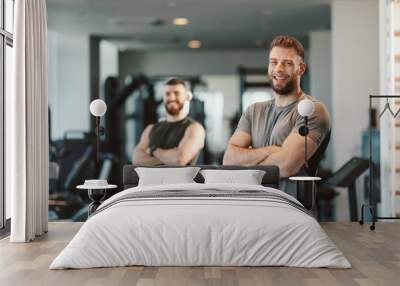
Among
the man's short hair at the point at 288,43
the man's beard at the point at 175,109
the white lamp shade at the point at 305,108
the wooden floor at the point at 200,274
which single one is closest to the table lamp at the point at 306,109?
the white lamp shade at the point at 305,108

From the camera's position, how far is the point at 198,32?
8.17 meters

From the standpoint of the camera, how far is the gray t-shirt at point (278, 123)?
7.67 m

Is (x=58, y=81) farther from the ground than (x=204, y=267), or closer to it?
farther from the ground

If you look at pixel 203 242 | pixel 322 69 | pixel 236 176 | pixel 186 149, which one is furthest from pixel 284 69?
pixel 203 242

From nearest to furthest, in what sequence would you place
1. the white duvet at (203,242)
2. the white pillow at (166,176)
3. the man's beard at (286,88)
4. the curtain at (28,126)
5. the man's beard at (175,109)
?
the white duvet at (203,242), the curtain at (28,126), the white pillow at (166,176), the man's beard at (286,88), the man's beard at (175,109)

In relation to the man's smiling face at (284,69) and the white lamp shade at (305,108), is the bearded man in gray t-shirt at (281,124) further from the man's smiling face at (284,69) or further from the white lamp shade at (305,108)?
the white lamp shade at (305,108)

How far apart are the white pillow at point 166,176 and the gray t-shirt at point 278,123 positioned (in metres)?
1.01

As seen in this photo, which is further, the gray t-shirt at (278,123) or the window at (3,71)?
the gray t-shirt at (278,123)

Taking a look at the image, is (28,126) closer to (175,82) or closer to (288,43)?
(175,82)

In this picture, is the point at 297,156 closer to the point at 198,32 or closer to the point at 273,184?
the point at 273,184

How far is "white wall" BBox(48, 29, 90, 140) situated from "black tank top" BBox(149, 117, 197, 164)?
83 centimetres

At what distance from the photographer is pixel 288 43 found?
7.96 meters

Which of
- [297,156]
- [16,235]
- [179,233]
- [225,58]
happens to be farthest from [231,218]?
[225,58]

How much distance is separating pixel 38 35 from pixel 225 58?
2445 millimetres
